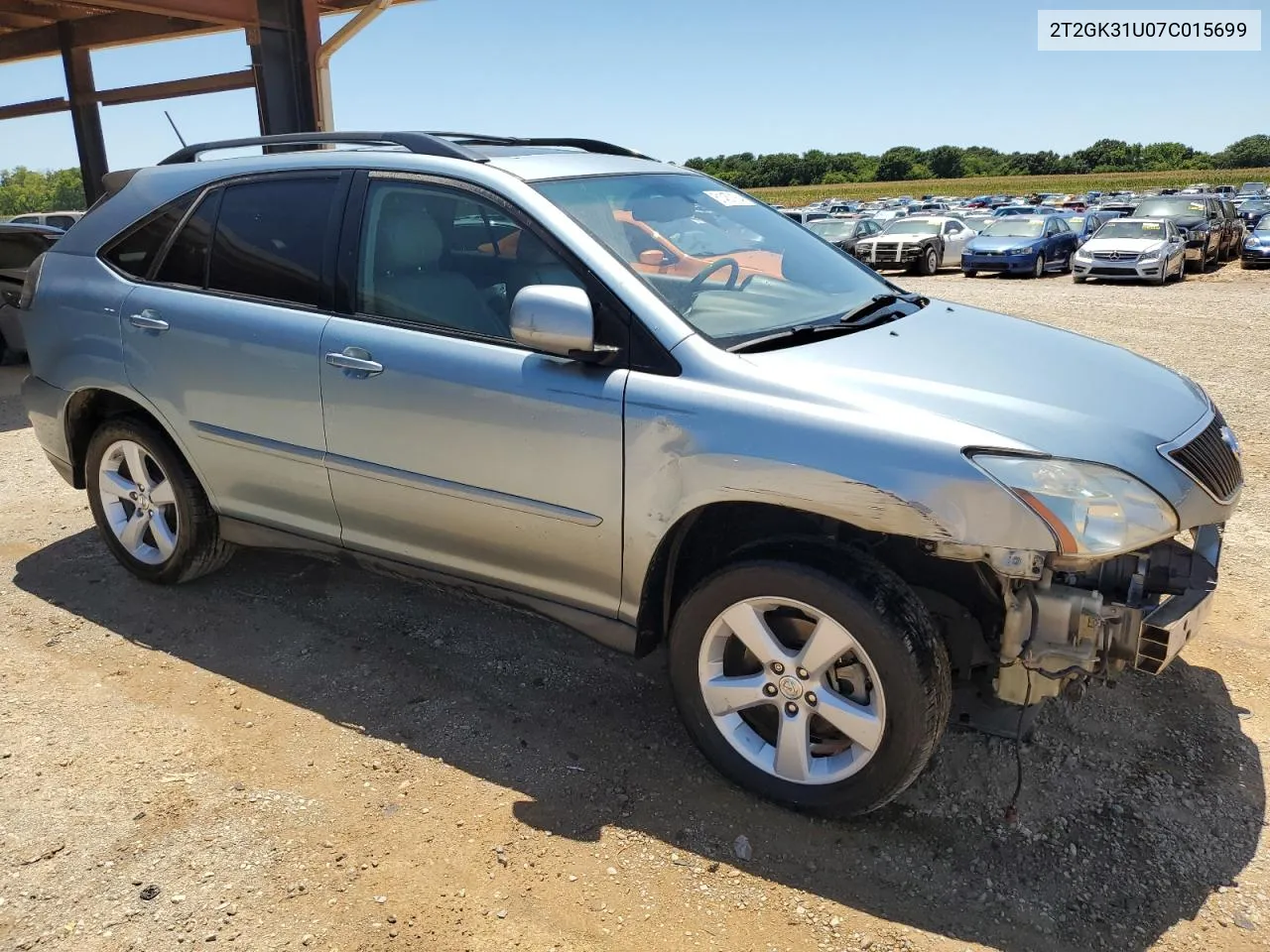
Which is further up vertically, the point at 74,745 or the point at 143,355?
the point at 143,355

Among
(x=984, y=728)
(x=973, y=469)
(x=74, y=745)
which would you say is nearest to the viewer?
(x=973, y=469)

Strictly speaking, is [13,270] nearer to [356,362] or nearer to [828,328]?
[356,362]

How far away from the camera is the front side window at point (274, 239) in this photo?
11.3 feet

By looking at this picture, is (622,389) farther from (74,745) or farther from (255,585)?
(255,585)

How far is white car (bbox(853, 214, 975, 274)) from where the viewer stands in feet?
73.7

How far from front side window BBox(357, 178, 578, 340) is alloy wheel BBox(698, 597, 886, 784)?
1.20 m

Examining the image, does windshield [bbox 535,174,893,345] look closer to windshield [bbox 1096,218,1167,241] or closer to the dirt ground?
the dirt ground

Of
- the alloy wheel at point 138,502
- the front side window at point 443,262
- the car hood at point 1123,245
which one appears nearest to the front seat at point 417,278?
the front side window at point 443,262

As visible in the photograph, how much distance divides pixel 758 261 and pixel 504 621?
5.87ft

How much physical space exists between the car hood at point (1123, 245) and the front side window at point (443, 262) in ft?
64.3

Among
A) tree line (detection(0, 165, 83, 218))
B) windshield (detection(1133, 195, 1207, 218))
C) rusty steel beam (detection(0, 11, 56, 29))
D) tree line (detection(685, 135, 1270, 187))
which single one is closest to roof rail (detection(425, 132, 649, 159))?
rusty steel beam (detection(0, 11, 56, 29))

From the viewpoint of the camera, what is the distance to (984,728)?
8.95 ft

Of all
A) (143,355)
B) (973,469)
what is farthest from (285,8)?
(973,469)

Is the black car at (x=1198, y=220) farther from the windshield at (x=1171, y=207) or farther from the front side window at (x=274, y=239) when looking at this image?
the front side window at (x=274, y=239)
